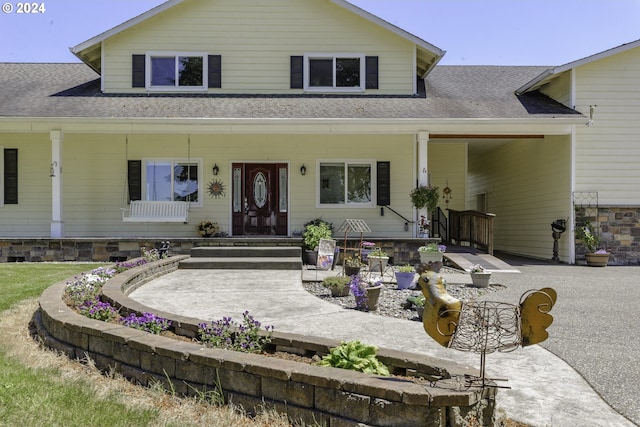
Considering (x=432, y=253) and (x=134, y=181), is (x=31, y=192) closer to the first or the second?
(x=134, y=181)

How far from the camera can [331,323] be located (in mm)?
5836

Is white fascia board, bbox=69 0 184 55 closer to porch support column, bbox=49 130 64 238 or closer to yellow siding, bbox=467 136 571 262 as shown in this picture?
porch support column, bbox=49 130 64 238

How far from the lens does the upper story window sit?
1352cm

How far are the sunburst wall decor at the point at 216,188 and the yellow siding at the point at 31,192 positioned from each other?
3979mm

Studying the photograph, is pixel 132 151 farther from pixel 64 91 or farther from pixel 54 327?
pixel 54 327

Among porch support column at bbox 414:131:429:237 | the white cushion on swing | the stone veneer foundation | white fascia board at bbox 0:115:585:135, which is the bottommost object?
the stone veneer foundation

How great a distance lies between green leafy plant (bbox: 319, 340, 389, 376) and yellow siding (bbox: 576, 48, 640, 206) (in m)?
11.4

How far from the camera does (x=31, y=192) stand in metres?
13.1

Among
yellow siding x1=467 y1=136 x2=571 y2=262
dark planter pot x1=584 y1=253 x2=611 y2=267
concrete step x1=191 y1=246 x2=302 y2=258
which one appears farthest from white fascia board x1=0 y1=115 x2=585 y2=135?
dark planter pot x1=584 y1=253 x2=611 y2=267

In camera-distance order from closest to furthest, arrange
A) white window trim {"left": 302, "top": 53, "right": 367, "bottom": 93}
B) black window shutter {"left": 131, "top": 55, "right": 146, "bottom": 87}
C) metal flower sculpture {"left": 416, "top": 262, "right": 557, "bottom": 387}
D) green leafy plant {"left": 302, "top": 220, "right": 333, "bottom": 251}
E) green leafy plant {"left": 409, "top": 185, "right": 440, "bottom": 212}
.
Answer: metal flower sculpture {"left": 416, "top": 262, "right": 557, "bottom": 387}
green leafy plant {"left": 302, "top": 220, "right": 333, "bottom": 251}
green leafy plant {"left": 409, "top": 185, "right": 440, "bottom": 212}
black window shutter {"left": 131, "top": 55, "right": 146, "bottom": 87}
white window trim {"left": 302, "top": 53, "right": 367, "bottom": 93}

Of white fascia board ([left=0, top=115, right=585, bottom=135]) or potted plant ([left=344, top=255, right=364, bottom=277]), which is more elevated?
white fascia board ([left=0, top=115, right=585, bottom=135])

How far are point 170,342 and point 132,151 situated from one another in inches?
409

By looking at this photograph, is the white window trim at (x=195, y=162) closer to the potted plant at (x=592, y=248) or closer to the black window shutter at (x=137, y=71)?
the black window shutter at (x=137, y=71)

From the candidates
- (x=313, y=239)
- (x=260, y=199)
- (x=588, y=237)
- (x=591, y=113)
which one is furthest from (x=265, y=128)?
(x=588, y=237)
